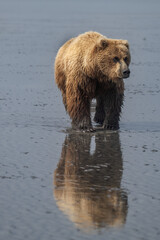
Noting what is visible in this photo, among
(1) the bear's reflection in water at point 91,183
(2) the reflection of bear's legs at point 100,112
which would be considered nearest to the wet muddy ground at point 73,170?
(1) the bear's reflection in water at point 91,183

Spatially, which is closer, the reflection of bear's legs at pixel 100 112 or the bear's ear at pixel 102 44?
the bear's ear at pixel 102 44

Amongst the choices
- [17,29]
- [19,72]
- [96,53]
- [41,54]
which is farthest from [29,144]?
[17,29]

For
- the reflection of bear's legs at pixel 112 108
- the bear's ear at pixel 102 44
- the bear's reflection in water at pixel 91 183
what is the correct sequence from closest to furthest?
the bear's reflection in water at pixel 91 183 < the bear's ear at pixel 102 44 < the reflection of bear's legs at pixel 112 108

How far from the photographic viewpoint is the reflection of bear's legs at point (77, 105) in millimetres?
11016

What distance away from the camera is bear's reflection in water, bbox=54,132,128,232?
6613mm

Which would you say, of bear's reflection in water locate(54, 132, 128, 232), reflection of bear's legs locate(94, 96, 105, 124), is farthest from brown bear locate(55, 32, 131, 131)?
bear's reflection in water locate(54, 132, 128, 232)

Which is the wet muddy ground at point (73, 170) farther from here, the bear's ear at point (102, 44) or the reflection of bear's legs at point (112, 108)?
the bear's ear at point (102, 44)

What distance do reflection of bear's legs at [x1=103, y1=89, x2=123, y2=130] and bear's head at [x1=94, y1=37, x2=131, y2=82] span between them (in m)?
0.64

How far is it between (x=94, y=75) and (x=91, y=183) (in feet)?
10.7

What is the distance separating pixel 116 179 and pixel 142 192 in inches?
24.2

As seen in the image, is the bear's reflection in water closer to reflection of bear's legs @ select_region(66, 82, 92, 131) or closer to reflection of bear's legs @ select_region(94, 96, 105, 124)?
reflection of bear's legs @ select_region(66, 82, 92, 131)

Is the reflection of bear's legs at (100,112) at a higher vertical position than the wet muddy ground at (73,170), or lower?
higher

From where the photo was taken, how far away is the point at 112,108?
1132 centimetres

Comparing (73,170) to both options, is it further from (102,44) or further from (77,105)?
(77,105)
